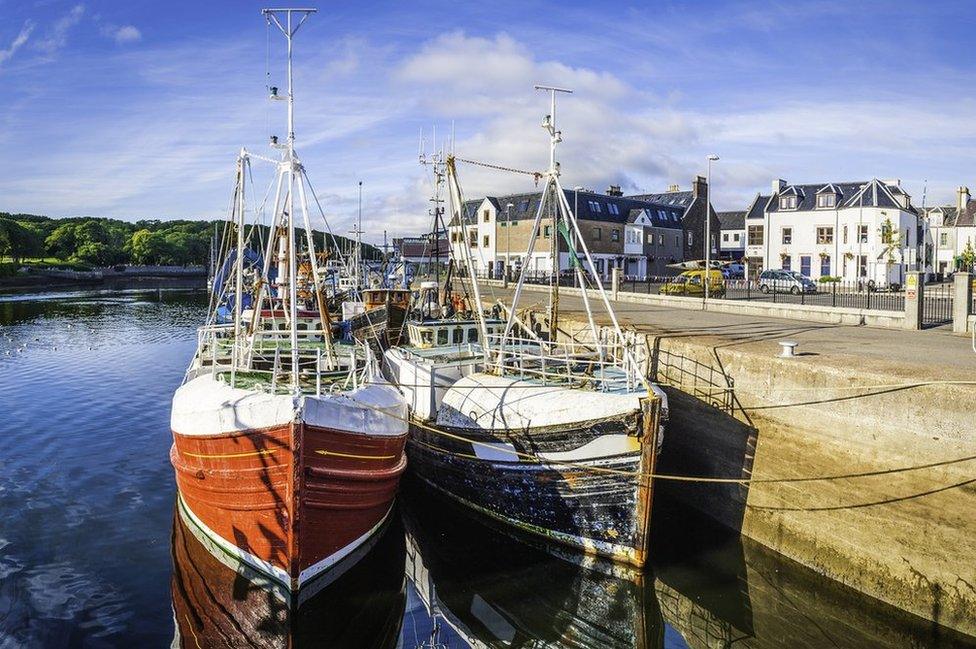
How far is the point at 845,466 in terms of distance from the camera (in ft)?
42.1

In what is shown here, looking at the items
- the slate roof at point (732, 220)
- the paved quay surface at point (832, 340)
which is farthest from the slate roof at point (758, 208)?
the paved quay surface at point (832, 340)

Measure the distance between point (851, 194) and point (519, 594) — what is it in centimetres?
5539

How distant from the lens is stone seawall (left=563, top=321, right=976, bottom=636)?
11.2m

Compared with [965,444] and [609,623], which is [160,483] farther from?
[965,444]

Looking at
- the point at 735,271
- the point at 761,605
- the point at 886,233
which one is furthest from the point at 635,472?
the point at 735,271

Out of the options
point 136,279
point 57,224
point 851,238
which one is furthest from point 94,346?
point 57,224

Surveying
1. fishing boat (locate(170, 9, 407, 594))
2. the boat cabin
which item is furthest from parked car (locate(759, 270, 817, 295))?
fishing boat (locate(170, 9, 407, 594))

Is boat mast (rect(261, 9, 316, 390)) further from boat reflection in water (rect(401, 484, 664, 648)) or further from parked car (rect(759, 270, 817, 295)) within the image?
parked car (rect(759, 270, 817, 295))

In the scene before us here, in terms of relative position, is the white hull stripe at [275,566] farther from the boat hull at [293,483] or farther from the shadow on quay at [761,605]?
the shadow on quay at [761,605]

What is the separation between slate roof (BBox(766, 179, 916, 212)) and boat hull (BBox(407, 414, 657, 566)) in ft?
168

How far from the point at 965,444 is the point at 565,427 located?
6731 millimetres

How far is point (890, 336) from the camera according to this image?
20.0 metres

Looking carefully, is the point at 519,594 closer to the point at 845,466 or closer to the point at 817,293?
the point at 845,466

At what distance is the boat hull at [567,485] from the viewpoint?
13273 millimetres
